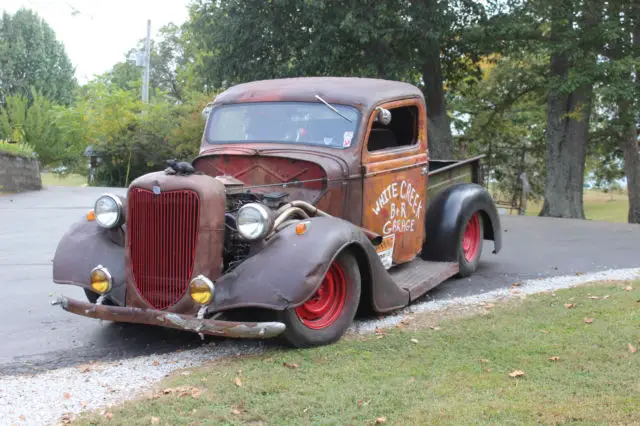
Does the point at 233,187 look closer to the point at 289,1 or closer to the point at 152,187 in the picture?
the point at 152,187

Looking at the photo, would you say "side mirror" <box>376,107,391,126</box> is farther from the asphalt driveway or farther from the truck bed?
the asphalt driveway

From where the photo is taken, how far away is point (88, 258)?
565cm

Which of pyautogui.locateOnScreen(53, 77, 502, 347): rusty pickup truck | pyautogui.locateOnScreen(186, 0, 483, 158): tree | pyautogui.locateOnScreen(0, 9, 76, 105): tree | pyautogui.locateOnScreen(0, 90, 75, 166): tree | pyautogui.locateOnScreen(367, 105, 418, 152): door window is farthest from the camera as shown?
pyautogui.locateOnScreen(0, 9, 76, 105): tree

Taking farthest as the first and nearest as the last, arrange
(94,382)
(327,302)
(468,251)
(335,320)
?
(468,251) → (327,302) → (335,320) → (94,382)

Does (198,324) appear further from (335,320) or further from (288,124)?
(288,124)

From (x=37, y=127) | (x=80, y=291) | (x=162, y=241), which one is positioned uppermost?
(x=37, y=127)

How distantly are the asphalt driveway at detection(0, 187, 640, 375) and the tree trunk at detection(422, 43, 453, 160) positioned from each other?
10.1 ft

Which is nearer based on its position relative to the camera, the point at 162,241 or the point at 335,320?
the point at 162,241

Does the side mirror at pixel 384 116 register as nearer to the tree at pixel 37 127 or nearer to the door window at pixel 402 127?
the door window at pixel 402 127

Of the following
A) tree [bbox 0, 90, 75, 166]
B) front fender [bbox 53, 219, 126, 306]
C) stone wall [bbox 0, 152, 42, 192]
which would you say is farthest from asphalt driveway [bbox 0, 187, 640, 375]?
tree [bbox 0, 90, 75, 166]

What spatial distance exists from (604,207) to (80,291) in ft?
114

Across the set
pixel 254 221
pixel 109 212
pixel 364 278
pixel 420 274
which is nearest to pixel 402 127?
pixel 420 274

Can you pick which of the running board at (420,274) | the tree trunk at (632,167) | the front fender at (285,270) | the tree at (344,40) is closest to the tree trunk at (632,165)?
the tree trunk at (632,167)

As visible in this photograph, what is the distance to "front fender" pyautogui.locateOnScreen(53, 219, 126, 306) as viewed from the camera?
5.46m
